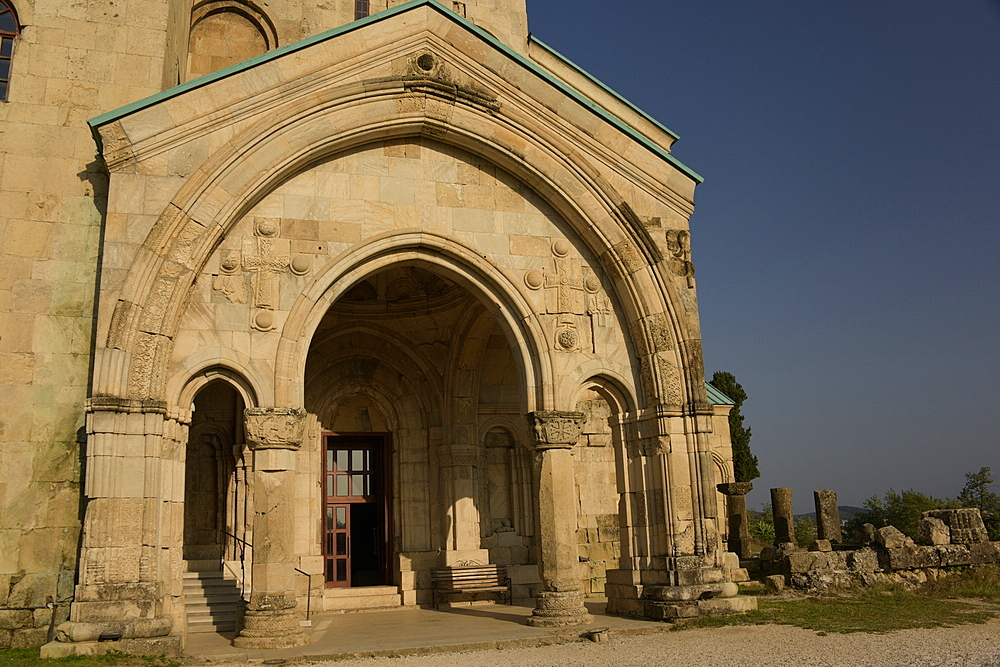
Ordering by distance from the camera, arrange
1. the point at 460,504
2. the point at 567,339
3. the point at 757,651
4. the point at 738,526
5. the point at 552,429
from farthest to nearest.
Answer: the point at 738,526, the point at 460,504, the point at 567,339, the point at 552,429, the point at 757,651

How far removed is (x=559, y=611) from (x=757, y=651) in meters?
2.85

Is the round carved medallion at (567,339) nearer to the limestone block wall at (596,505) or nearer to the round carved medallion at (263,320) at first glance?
the limestone block wall at (596,505)

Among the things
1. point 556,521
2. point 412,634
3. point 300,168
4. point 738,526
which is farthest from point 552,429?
point 738,526

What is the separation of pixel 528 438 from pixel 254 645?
431 cm

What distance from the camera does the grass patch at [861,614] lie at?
995cm

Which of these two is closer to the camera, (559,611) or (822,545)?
(559,611)

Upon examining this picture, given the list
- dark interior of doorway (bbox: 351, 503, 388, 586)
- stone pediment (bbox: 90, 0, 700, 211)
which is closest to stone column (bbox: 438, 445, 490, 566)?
dark interior of doorway (bbox: 351, 503, 388, 586)

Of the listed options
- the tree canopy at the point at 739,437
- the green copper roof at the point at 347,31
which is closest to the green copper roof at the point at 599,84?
the green copper roof at the point at 347,31

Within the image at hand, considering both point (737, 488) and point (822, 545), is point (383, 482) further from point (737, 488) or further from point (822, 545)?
point (822, 545)

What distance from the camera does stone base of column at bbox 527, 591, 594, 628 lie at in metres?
10.5

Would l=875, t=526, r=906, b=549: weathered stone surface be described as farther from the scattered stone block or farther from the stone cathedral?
the stone cathedral

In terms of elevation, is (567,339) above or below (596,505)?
above

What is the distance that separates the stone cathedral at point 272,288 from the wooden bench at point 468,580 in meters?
0.28

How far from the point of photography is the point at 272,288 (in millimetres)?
10477
